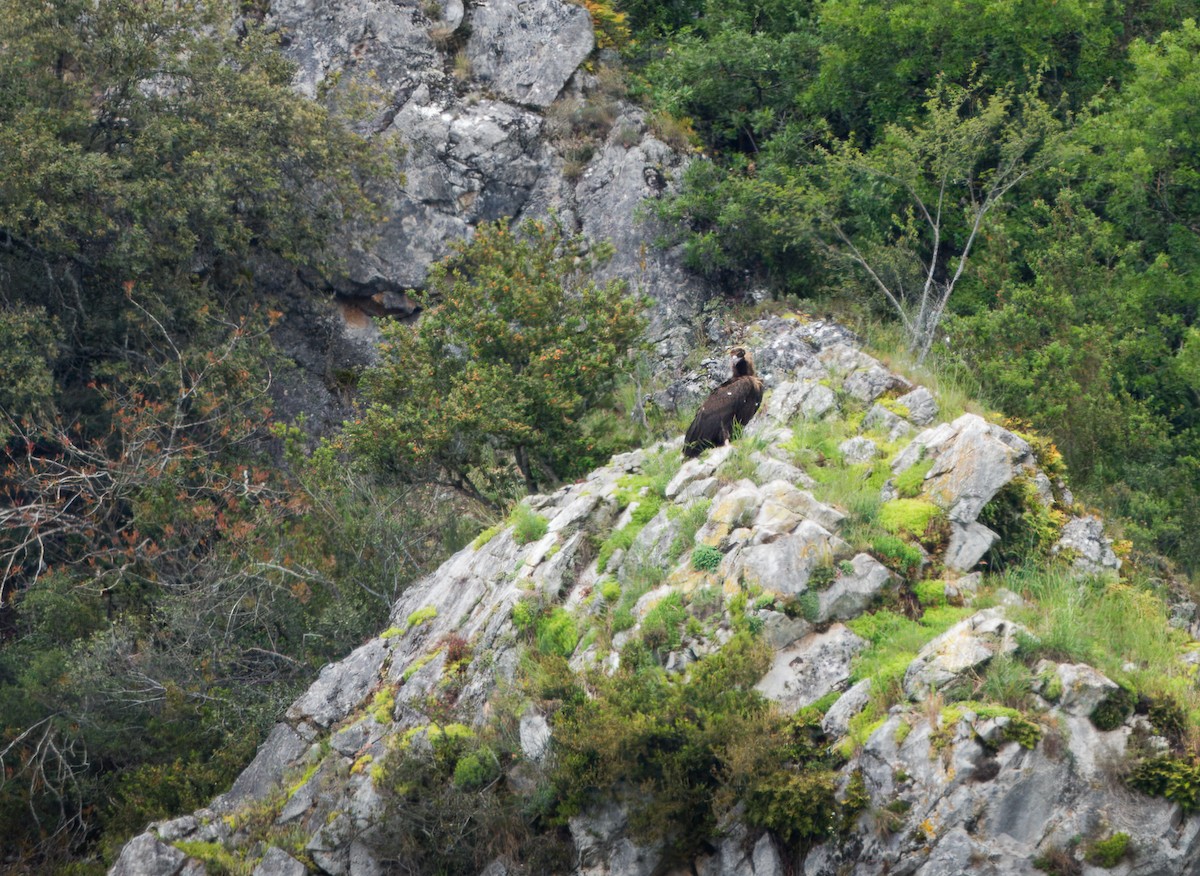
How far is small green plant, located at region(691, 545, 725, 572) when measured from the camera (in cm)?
1148

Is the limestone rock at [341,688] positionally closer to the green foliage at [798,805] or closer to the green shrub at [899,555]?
the green foliage at [798,805]

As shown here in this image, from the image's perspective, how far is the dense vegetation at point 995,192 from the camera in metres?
17.3

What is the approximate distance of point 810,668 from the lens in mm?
10469

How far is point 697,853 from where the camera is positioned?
10.3m

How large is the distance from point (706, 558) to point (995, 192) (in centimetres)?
1161

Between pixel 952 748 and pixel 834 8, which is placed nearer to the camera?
pixel 952 748

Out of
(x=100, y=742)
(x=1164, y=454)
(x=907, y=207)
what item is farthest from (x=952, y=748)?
(x=907, y=207)

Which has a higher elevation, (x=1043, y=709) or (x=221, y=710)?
(x=1043, y=709)

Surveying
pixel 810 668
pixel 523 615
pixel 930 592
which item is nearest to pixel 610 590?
pixel 523 615

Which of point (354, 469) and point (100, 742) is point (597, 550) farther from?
point (100, 742)

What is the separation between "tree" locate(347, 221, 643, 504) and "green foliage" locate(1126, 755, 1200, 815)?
30.8 ft

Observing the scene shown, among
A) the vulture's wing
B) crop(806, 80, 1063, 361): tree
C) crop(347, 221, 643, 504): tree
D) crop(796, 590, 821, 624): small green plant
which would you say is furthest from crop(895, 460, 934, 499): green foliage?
crop(806, 80, 1063, 361): tree

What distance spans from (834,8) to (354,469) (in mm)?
11542

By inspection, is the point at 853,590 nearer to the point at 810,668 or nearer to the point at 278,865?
the point at 810,668
